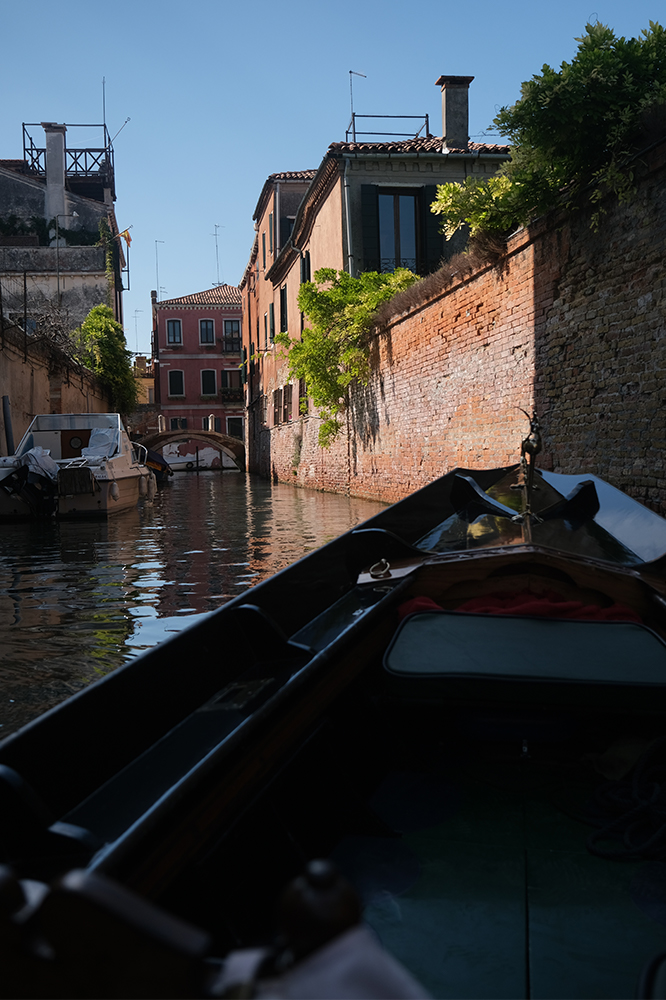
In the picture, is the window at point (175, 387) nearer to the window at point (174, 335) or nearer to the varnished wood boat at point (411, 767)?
the window at point (174, 335)

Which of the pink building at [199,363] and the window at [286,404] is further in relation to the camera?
the pink building at [199,363]

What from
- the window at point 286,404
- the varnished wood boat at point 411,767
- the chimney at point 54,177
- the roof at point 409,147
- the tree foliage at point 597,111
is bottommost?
the varnished wood boat at point 411,767

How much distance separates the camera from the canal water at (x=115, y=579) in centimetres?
389

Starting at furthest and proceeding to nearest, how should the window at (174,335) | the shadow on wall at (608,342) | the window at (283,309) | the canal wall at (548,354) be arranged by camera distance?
the window at (174,335)
the window at (283,309)
the canal wall at (548,354)
the shadow on wall at (608,342)

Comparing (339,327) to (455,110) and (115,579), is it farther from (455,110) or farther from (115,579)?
(115,579)

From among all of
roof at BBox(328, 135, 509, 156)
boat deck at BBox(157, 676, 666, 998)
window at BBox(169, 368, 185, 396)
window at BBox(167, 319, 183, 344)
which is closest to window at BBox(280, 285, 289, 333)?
roof at BBox(328, 135, 509, 156)

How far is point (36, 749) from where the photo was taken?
1.39 m

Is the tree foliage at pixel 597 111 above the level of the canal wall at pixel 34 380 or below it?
above

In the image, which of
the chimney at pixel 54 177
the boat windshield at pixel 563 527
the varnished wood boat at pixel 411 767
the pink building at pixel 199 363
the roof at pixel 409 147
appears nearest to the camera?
the varnished wood boat at pixel 411 767

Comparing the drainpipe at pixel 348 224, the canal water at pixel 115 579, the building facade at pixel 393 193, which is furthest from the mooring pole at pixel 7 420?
the drainpipe at pixel 348 224

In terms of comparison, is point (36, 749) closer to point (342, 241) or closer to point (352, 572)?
point (352, 572)

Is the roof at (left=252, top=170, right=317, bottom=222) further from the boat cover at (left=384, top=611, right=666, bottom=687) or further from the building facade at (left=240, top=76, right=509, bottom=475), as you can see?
the boat cover at (left=384, top=611, right=666, bottom=687)

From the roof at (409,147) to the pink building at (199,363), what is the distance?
28.4m

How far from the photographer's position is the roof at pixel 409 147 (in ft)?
50.7
